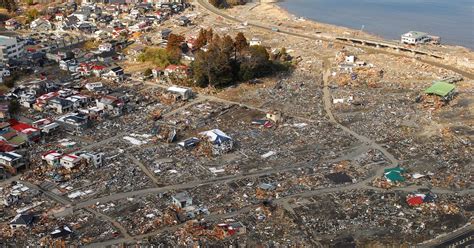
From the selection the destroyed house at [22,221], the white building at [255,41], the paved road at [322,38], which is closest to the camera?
the destroyed house at [22,221]

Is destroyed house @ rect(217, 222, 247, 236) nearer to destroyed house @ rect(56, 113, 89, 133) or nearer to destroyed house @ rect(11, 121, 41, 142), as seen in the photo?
destroyed house @ rect(56, 113, 89, 133)

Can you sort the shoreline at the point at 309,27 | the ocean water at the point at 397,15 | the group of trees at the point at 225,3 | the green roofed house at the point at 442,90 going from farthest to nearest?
the group of trees at the point at 225,3
the ocean water at the point at 397,15
the shoreline at the point at 309,27
the green roofed house at the point at 442,90

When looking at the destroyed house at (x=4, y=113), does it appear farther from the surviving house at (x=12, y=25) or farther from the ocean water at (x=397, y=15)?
the ocean water at (x=397, y=15)

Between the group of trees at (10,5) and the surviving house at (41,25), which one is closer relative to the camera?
the surviving house at (41,25)

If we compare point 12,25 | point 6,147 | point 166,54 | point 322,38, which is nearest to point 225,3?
point 322,38

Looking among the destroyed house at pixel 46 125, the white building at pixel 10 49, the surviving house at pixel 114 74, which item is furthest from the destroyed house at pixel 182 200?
the white building at pixel 10 49
